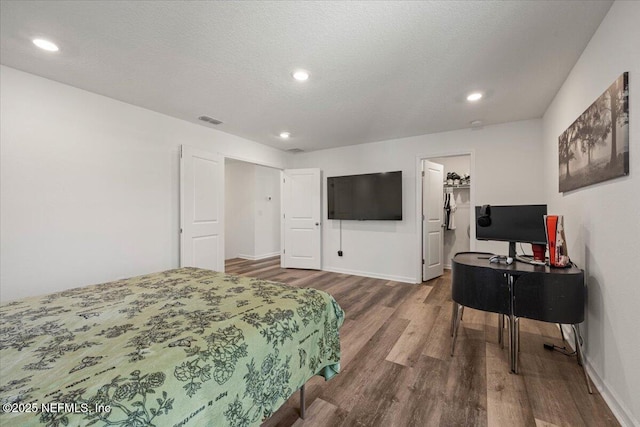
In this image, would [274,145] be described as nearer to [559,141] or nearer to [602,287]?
[559,141]

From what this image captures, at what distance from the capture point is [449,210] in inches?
199

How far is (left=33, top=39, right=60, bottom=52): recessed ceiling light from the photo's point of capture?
1857mm

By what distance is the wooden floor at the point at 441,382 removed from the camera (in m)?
1.49

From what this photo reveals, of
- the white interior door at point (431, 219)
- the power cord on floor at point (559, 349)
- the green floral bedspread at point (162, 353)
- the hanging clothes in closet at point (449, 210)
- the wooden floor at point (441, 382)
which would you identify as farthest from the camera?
the hanging clothes in closet at point (449, 210)

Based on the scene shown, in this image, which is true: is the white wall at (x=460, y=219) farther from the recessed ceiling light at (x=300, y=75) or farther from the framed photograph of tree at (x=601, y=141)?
the recessed ceiling light at (x=300, y=75)

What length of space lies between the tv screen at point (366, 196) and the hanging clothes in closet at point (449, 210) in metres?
1.44

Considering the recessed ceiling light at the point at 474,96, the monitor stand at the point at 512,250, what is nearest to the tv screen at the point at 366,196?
the recessed ceiling light at the point at 474,96

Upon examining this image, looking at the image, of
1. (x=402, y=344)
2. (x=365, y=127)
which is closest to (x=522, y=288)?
(x=402, y=344)

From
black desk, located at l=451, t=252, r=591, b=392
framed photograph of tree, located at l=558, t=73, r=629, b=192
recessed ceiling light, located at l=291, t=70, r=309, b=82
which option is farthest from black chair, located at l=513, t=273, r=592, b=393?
recessed ceiling light, located at l=291, t=70, r=309, b=82

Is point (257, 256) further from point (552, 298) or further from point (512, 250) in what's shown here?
point (552, 298)

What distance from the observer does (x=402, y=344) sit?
2.33 meters

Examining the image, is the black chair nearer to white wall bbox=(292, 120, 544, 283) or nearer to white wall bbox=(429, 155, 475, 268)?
white wall bbox=(292, 120, 544, 283)

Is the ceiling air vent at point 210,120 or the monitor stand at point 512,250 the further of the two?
the ceiling air vent at point 210,120

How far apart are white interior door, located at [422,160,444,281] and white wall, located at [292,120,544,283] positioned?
17 cm
